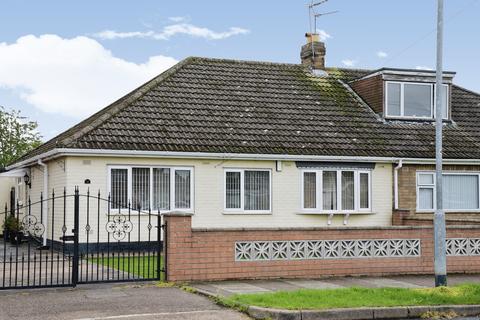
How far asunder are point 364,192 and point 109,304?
1329cm

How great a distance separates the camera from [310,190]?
2303 centimetres

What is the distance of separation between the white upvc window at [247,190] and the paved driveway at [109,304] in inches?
330

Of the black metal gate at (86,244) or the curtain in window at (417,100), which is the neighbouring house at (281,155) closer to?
the curtain in window at (417,100)

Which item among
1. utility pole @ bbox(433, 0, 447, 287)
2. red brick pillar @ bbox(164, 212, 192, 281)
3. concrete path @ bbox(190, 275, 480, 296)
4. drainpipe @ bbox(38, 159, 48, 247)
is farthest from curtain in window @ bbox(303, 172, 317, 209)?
utility pole @ bbox(433, 0, 447, 287)

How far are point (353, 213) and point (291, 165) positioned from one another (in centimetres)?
267

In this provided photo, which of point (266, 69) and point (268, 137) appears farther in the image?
point (266, 69)

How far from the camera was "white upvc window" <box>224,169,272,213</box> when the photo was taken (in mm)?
22125

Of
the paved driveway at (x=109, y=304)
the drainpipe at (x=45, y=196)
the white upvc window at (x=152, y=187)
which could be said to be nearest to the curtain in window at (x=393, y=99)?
the white upvc window at (x=152, y=187)

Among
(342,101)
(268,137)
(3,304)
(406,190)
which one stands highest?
(342,101)

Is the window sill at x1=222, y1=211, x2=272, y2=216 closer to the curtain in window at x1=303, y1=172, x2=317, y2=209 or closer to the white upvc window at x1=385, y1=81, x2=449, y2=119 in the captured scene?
the curtain in window at x1=303, y1=172, x2=317, y2=209

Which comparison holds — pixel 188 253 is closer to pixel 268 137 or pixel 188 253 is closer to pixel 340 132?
pixel 268 137

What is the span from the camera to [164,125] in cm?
2197

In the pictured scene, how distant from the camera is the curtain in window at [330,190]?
2322cm

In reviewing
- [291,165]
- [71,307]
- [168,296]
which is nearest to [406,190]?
[291,165]
